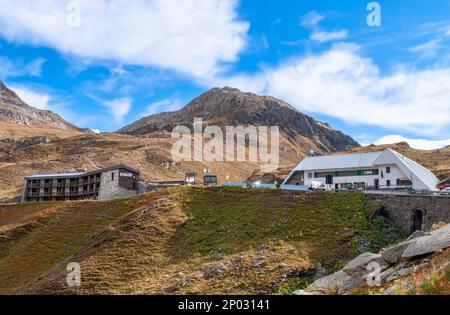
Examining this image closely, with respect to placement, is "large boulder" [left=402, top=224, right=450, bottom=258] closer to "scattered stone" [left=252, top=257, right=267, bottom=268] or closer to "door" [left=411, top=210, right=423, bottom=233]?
"scattered stone" [left=252, top=257, right=267, bottom=268]

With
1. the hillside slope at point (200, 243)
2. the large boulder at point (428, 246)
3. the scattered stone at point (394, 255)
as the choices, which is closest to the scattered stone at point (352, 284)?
the large boulder at point (428, 246)

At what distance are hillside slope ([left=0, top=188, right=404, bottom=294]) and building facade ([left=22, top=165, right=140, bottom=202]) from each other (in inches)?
920

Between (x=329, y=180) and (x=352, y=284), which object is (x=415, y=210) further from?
(x=352, y=284)

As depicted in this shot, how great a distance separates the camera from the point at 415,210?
5262 cm

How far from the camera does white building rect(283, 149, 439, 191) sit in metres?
72.6

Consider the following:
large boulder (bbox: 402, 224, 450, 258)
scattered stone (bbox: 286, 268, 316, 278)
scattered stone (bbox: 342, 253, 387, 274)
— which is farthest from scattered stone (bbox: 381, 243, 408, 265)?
scattered stone (bbox: 286, 268, 316, 278)

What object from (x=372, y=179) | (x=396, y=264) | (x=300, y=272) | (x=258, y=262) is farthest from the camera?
(x=372, y=179)

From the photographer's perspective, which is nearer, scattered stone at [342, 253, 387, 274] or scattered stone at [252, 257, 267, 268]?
scattered stone at [342, 253, 387, 274]

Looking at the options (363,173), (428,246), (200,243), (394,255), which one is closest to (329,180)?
(363,173)

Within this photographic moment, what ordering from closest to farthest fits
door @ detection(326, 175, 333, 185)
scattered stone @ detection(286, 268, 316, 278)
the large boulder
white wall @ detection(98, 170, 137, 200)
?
the large boulder < scattered stone @ detection(286, 268, 316, 278) < door @ detection(326, 175, 333, 185) < white wall @ detection(98, 170, 137, 200)

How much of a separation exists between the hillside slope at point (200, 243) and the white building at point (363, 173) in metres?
17.7

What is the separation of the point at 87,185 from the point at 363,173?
213 feet

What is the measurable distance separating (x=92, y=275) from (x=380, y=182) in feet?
172
